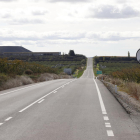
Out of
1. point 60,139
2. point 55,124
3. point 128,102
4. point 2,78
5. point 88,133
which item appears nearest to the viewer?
point 60,139

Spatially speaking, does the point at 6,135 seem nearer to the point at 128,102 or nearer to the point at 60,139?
the point at 60,139

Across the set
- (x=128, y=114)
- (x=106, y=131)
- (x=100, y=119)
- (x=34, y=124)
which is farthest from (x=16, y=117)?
(x=128, y=114)

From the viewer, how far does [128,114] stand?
10570mm

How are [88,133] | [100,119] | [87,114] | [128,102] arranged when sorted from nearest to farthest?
[88,133]
[100,119]
[87,114]
[128,102]

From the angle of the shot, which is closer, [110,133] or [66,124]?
[110,133]

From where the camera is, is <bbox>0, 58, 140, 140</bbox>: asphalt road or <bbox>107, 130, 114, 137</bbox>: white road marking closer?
<bbox>0, 58, 140, 140</bbox>: asphalt road

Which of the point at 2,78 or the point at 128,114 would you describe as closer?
the point at 128,114

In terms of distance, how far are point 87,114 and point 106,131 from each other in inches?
111

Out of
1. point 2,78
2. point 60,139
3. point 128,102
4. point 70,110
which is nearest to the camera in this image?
point 60,139

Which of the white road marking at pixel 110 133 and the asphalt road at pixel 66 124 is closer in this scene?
the asphalt road at pixel 66 124

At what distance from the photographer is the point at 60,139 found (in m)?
6.77

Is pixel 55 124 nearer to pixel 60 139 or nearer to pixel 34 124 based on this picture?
pixel 34 124

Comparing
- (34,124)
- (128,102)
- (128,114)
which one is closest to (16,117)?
(34,124)

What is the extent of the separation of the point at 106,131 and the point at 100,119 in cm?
180
